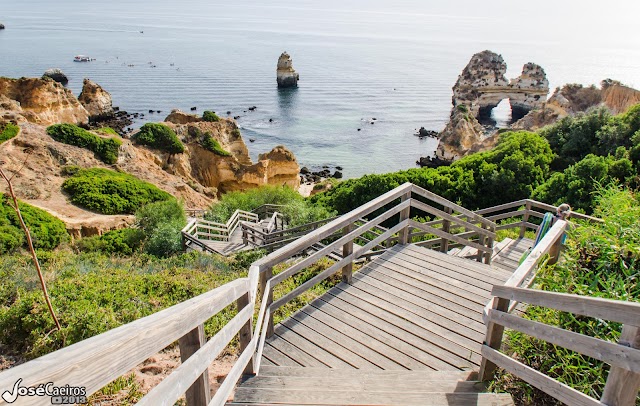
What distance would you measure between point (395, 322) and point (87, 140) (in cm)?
2871

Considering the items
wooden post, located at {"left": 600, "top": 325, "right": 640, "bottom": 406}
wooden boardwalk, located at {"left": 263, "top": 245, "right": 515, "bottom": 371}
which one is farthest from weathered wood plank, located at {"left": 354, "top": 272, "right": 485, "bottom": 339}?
wooden post, located at {"left": 600, "top": 325, "right": 640, "bottom": 406}

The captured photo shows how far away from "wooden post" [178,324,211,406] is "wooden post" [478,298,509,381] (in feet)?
8.12

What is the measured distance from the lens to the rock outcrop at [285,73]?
8719 cm

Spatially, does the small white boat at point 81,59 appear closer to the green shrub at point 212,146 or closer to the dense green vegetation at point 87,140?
the green shrub at point 212,146

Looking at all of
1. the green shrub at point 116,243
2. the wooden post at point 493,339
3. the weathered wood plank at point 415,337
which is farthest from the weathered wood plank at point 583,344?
the green shrub at point 116,243

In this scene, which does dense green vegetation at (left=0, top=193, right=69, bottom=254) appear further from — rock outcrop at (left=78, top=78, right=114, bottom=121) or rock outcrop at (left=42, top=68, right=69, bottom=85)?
rock outcrop at (left=42, top=68, right=69, bottom=85)

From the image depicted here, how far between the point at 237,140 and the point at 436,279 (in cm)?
3583

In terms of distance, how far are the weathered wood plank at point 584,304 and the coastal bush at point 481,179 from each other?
18332 mm

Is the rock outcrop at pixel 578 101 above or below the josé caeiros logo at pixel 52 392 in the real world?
below

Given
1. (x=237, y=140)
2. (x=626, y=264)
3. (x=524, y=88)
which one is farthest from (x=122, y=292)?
(x=524, y=88)

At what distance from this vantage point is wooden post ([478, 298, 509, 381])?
3.82m

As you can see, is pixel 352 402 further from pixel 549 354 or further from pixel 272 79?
pixel 272 79

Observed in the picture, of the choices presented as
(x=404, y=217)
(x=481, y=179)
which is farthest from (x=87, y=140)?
(x=404, y=217)

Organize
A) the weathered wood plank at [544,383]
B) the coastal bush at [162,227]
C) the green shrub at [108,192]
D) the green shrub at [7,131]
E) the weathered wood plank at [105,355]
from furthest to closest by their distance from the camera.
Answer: the green shrub at [7,131]
the green shrub at [108,192]
the coastal bush at [162,227]
the weathered wood plank at [544,383]
the weathered wood plank at [105,355]
